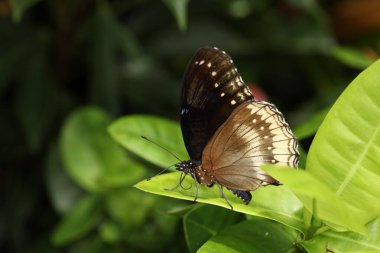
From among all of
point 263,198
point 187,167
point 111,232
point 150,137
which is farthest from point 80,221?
point 263,198

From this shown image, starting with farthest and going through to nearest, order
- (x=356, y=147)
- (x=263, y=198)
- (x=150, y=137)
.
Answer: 1. (x=150, y=137)
2. (x=263, y=198)
3. (x=356, y=147)

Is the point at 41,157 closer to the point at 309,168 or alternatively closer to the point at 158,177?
the point at 158,177

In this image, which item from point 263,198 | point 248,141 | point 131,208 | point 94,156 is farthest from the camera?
point 94,156

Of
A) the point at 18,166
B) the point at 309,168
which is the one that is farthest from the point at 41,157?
the point at 309,168

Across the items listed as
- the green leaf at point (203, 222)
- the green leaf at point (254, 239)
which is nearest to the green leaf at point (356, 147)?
the green leaf at point (254, 239)

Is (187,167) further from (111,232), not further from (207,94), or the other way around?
(111,232)

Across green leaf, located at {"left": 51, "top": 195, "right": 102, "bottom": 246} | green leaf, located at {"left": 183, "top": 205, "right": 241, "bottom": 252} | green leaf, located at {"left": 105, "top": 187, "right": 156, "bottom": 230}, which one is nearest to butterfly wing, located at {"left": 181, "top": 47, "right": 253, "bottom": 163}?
green leaf, located at {"left": 183, "top": 205, "right": 241, "bottom": 252}
